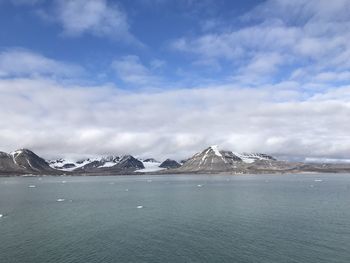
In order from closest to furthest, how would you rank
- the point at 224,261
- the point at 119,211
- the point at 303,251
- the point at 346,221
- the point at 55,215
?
the point at 224,261
the point at 303,251
the point at 346,221
the point at 55,215
the point at 119,211

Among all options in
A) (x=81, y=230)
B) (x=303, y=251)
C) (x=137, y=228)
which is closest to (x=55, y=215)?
(x=81, y=230)

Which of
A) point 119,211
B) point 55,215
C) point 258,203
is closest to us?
point 55,215

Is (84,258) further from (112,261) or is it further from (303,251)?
(303,251)

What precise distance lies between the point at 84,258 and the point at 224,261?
2142 cm

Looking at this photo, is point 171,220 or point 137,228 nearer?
point 137,228

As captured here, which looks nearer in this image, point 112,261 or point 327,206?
point 112,261

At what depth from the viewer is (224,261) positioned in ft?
177

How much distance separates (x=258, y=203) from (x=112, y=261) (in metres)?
75.1

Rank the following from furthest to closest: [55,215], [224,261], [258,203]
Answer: [258,203] < [55,215] < [224,261]

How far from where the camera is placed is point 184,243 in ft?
210

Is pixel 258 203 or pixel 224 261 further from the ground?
pixel 258 203

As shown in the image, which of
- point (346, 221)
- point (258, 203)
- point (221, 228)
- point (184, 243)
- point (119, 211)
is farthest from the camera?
point (258, 203)

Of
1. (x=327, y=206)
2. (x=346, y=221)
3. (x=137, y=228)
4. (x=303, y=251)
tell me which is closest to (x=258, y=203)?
(x=327, y=206)

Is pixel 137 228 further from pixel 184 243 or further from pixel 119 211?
pixel 119 211
